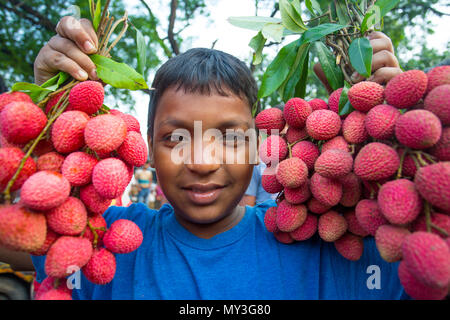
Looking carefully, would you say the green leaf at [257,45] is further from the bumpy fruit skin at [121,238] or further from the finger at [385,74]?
the bumpy fruit skin at [121,238]

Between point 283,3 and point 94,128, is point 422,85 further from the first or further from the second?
point 94,128

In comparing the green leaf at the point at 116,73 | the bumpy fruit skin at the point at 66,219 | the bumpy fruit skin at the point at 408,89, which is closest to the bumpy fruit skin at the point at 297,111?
the bumpy fruit skin at the point at 408,89

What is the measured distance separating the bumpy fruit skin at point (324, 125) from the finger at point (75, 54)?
27.9 inches

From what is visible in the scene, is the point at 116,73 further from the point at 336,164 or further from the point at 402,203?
the point at 402,203

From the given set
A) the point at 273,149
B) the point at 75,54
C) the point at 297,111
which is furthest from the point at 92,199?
the point at 297,111

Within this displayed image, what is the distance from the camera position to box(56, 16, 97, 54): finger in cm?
91

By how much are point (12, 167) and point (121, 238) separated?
12.5 inches

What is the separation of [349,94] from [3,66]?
6.35m

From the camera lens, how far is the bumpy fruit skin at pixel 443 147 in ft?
2.31

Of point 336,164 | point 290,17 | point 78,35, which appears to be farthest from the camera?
point 290,17

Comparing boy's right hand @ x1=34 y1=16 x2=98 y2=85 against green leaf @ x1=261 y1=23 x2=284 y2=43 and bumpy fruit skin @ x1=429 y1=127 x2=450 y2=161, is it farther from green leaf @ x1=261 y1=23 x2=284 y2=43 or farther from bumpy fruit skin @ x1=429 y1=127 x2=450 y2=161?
bumpy fruit skin @ x1=429 y1=127 x2=450 y2=161

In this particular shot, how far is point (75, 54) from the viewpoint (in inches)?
36.3

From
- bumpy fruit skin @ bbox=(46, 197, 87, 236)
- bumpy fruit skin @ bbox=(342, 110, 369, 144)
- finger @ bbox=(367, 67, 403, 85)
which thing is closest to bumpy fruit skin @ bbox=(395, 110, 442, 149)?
bumpy fruit skin @ bbox=(342, 110, 369, 144)

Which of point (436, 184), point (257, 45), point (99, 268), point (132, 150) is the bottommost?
point (99, 268)
